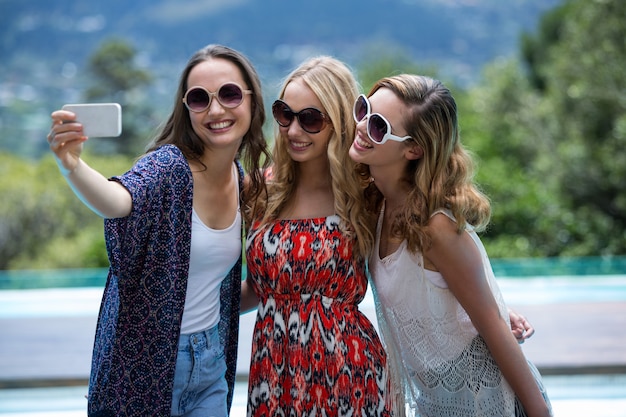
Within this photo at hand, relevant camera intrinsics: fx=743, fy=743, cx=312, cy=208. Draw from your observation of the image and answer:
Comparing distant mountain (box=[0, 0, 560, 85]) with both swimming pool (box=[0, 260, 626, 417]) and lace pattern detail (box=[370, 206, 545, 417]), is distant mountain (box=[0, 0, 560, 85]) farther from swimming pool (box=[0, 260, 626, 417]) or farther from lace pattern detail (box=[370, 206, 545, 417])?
lace pattern detail (box=[370, 206, 545, 417])

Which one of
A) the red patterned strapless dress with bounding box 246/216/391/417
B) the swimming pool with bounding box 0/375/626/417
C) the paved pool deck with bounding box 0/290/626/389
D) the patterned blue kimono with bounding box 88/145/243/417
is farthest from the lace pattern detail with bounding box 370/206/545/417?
the paved pool deck with bounding box 0/290/626/389

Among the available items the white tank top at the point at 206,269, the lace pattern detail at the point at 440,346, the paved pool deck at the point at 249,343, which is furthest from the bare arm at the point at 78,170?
the paved pool deck at the point at 249,343

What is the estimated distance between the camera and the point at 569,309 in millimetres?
5961

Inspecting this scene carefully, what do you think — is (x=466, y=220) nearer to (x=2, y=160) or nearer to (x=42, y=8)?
(x=2, y=160)

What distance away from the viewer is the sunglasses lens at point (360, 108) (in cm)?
210

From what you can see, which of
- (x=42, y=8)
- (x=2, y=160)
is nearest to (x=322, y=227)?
(x=2, y=160)

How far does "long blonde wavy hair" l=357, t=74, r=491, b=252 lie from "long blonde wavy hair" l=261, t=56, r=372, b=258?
0.15 metres

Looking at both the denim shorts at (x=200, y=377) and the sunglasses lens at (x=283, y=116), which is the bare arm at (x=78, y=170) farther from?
the sunglasses lens at (x=283, y=116)

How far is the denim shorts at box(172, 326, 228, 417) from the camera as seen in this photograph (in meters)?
2.02

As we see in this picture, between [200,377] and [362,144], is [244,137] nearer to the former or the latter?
[362,144]

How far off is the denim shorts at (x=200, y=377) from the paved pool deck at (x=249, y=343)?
2.07m

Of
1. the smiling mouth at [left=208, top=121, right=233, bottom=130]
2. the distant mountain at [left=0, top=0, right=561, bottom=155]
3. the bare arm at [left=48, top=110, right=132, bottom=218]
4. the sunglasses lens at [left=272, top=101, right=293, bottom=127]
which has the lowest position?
the bare arm at [left=48, top=110, right=132, bottom=218]

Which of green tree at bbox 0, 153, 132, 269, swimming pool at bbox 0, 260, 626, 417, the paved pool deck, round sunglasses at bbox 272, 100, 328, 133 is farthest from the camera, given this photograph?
green tree at bbox 0, 153, 132, 269

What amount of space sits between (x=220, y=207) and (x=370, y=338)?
576 mm
